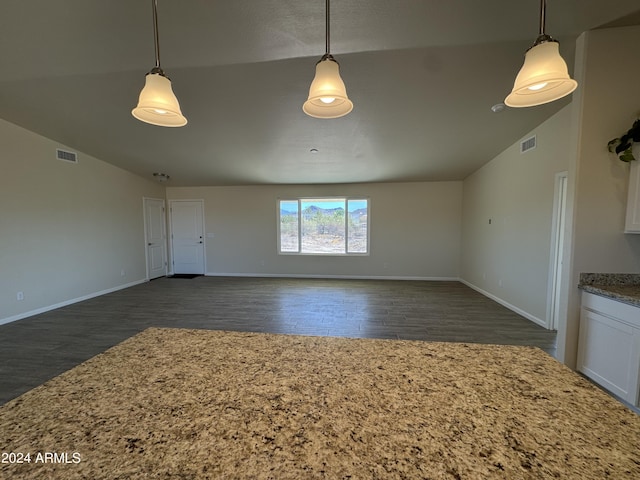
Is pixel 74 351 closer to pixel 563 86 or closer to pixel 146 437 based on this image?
pixel 146 437

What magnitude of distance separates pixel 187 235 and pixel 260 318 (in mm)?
4421

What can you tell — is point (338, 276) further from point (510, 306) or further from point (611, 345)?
point (611, 345)

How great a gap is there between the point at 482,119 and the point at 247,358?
4018 millimetres

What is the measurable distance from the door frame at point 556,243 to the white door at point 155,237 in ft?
25.6

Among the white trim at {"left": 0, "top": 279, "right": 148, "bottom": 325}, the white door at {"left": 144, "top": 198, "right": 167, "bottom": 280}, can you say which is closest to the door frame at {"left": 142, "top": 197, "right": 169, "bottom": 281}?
the white door at {"left": 144, "top": 198, "right": 167, "bottom": 280}

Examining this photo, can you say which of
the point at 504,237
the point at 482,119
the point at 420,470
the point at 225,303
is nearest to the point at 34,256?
the point at 225,303

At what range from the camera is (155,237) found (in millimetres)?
6789

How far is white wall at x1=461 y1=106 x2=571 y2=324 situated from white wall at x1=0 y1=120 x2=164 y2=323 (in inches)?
289

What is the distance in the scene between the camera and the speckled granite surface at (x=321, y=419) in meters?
0.56

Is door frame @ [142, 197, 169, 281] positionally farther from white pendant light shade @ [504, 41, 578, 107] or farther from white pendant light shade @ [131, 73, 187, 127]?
white pendant light shade @ [504, 41, 578, 107]

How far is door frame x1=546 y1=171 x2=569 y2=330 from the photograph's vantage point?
329 cm

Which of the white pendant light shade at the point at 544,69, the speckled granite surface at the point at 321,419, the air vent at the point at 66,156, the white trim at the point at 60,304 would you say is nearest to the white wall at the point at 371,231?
the white trim at the point at 60,304

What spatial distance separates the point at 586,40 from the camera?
2.17 meters

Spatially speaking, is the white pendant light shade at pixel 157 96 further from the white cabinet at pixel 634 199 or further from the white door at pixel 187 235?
the white door at pixel 187 235
